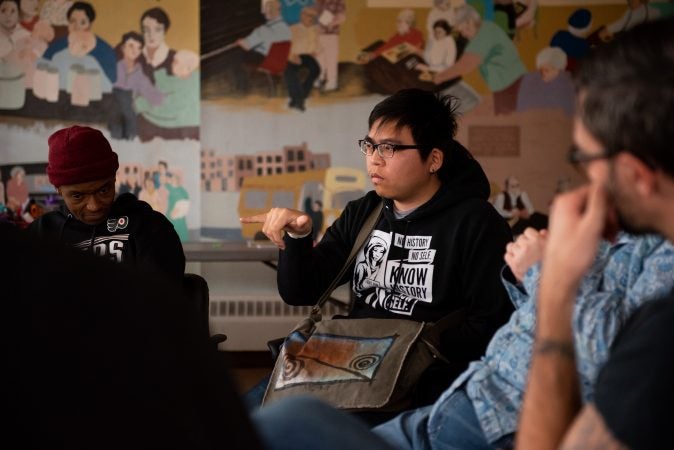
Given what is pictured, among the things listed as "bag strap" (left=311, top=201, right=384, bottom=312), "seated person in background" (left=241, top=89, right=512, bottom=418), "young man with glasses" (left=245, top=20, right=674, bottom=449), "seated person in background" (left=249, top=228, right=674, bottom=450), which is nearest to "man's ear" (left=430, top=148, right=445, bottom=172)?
"seated person in background" (left=241, top=89, right=512, bottom=418)

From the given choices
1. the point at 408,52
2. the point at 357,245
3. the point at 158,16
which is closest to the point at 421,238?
the point at 357,245

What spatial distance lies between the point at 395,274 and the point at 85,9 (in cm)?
297

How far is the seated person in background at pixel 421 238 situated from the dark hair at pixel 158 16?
2.37 meters

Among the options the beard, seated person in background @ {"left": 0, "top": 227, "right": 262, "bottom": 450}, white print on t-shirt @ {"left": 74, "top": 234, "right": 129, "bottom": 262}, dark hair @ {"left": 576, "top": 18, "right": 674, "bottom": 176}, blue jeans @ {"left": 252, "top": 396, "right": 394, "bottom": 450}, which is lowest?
blue jeans @ {"left": 252, "top": 396, "right": 394, "bottom": 450}

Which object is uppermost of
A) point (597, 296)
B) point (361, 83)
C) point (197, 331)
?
point (361, 83)

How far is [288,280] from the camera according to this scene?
8.70 ft

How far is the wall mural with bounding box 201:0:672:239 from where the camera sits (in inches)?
186

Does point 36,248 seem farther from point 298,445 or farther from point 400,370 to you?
point 400,370

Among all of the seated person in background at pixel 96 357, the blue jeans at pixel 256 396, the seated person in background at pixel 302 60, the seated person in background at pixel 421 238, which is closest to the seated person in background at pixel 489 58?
the seated person in background at pixel 302 60

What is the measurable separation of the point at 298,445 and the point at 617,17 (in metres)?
4.12

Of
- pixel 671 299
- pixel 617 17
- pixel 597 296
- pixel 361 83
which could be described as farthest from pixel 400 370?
pixel 617 17

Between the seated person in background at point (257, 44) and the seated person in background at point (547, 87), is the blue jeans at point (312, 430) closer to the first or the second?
the seated person in background at point (257, 44)

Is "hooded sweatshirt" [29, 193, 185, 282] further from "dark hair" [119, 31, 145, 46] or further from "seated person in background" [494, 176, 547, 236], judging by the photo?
"seated person in background" [494, 176, 547, 236]

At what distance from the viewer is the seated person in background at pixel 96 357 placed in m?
0.64
